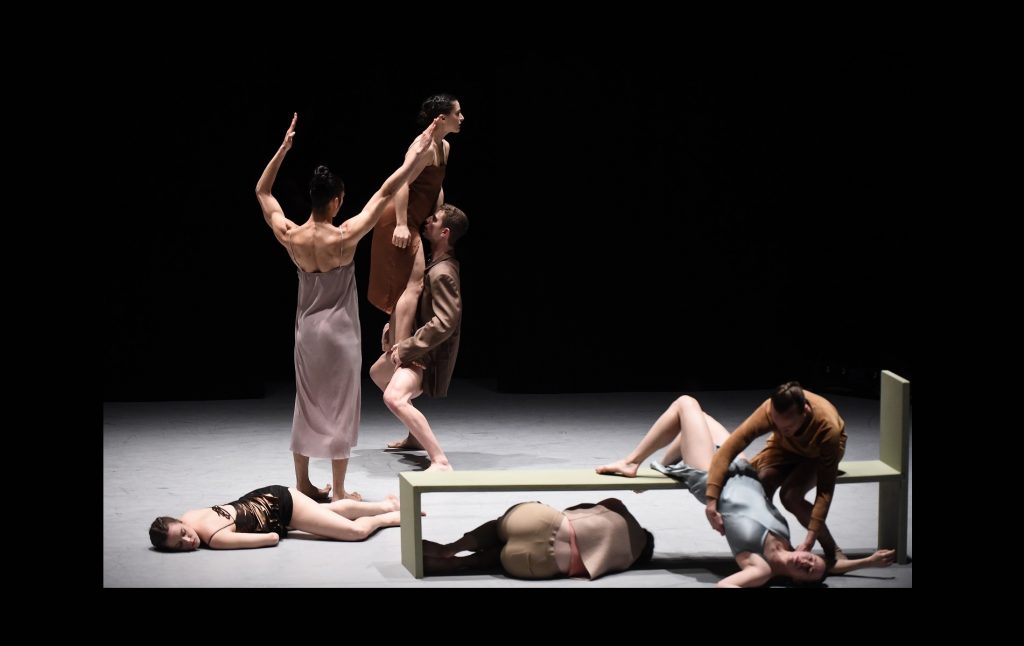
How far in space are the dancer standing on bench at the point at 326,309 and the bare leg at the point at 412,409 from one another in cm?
80

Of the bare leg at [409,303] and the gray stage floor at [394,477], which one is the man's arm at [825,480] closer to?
the gray stage floor at [394,477]

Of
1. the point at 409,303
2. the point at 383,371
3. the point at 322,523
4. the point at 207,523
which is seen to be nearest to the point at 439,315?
the point at 409,303

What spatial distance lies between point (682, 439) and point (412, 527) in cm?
112

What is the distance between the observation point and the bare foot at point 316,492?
665cm

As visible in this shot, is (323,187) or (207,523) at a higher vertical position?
(323,187)

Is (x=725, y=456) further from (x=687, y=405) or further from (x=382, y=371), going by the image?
(x=382, y=371)

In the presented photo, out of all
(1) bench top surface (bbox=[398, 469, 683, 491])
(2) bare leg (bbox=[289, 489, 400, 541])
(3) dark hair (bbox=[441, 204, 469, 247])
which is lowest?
(2) bare leg (bbox=[289, 489, 400, 541])

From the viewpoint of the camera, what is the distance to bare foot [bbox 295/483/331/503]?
6652 millimetres

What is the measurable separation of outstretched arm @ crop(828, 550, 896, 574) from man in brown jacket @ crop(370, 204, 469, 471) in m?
2.42

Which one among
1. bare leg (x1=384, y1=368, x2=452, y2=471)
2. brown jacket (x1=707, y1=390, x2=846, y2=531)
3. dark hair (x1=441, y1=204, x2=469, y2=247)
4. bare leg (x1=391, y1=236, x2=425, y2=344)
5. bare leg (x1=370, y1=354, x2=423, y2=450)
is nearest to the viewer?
brown jacket (x1=707, y1=390, x2=846, y2=531)

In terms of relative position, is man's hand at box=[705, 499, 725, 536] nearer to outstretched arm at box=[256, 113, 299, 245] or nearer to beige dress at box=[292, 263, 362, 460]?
beige dress at box=[292, 263, 362, 460]

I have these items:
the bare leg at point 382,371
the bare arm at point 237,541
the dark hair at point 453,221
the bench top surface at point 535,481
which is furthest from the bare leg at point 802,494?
the bare leg at point 382,371

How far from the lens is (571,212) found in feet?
31.9

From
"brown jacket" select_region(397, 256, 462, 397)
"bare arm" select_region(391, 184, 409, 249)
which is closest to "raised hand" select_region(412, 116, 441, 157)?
"bare arm" select_region(391, 184, 409, 249)
